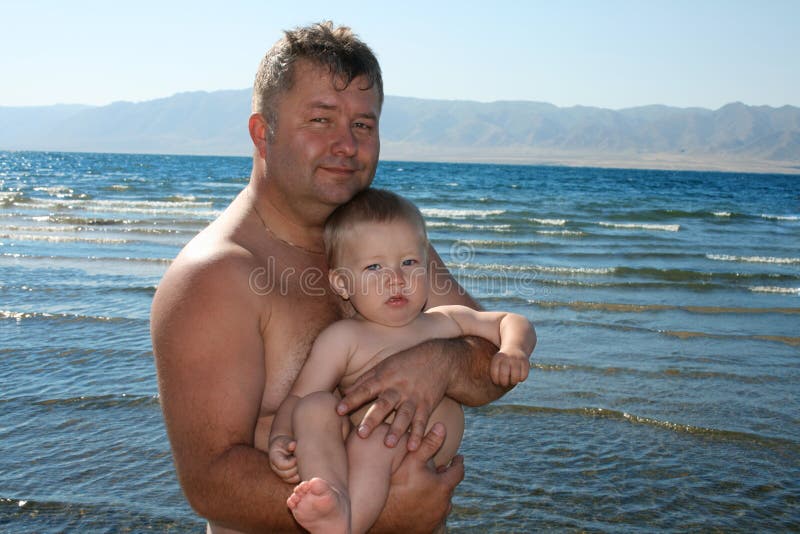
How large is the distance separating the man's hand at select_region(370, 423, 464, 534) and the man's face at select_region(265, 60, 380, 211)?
3.46 ft

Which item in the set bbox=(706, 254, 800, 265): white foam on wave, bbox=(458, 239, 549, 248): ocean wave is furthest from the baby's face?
bbox=(706, 254, 800, 265): white foam on wave

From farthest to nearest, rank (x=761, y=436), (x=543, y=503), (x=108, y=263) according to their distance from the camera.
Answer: (x=108, y=263), (x=761, y=436), (x=543, y=503)

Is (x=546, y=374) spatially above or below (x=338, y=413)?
below

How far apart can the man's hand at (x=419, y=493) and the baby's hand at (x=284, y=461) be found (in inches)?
14.5

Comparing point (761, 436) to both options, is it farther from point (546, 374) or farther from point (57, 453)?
point (57, 453)

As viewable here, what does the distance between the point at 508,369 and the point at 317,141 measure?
3.90 feet

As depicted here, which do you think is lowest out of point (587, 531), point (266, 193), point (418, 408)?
point (587, 531)

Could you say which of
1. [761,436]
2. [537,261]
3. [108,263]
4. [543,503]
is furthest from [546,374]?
[108,263]

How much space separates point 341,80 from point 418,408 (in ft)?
4.34

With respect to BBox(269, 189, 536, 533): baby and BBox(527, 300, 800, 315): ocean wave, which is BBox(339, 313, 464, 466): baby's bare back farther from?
BBox(527, 300, 800, 315): ocean wave

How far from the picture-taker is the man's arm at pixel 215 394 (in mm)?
2471

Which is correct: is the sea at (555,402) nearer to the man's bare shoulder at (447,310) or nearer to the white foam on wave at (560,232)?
the man's bare shoulder at (447,310)

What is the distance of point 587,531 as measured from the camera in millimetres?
3887

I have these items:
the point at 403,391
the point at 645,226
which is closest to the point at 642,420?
the point at 403,391
